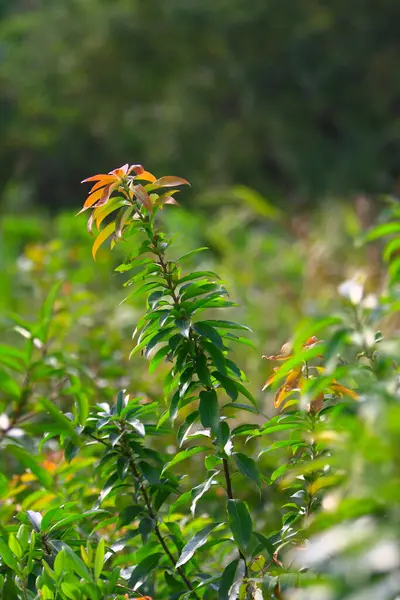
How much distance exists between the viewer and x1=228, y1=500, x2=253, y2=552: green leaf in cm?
103

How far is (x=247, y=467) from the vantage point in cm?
110

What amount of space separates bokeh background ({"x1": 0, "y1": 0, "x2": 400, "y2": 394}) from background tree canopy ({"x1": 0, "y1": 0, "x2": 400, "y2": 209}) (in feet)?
0.06

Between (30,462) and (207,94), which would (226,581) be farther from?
(207,94)

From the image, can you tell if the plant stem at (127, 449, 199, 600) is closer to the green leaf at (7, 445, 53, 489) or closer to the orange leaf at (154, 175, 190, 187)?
the green leaf at (7, 445, 53, 489)

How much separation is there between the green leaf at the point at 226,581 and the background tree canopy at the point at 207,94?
718 centimetres

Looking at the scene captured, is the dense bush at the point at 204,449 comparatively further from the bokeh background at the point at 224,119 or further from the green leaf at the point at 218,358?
the bokeh background at the point at 224,119

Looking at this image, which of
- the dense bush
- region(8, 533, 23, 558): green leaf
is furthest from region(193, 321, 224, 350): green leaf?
region(8, 533, 23, 558): green leaf

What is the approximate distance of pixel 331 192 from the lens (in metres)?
9.11

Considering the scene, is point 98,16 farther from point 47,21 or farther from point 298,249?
point 298,249

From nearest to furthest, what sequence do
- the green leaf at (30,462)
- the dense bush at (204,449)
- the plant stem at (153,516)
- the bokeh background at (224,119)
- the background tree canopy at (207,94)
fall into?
the dense bush at (204,449) → the green leaf at (30,462) → the plant stem at (153,516) → the bokeh background at (224,119) → the background tree canopy at (207,94)

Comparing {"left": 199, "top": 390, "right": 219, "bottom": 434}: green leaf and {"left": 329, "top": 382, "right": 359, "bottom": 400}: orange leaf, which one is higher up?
{"left": 199, "top": 390, "right": 219, "bottom": 434}: green leaf

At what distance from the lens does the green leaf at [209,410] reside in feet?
3.57

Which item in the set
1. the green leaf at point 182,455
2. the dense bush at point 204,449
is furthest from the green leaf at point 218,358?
the green leaf at point 182,455

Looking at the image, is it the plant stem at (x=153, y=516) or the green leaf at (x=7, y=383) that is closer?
the green leaf at (x=7, y=383)
